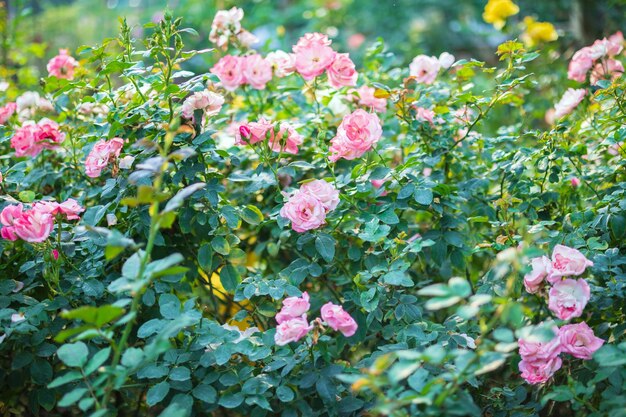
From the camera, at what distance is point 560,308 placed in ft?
4.23

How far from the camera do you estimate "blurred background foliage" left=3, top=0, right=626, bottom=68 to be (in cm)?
491

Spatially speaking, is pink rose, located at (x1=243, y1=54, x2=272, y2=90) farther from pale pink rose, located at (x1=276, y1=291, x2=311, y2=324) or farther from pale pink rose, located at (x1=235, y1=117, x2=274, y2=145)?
pale pink rose, located at (x1=276, y1=291, x2=311, y2=324)

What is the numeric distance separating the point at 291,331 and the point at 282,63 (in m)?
0.87

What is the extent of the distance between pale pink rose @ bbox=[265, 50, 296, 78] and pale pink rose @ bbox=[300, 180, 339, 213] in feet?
1.43

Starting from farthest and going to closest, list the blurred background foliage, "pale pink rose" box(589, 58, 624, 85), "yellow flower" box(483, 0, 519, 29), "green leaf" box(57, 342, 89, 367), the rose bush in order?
1. the blurred background foliage
2. "yellow flower" box(483, 0, 519, 29)
3. "pale pink rose" box(589, 58, 624, 85)
4. the rose bush
5. "green leaf" box(57, 342, 89, 367)

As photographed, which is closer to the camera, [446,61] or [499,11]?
[446,61]

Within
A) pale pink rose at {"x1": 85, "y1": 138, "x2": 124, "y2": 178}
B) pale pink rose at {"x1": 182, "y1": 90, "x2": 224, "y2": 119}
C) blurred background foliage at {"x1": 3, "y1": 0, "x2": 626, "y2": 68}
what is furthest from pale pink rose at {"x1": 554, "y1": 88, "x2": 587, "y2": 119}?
blurred background foliage at {"x1": 3, "y1": 0, "x2": 626, "y2": 68}

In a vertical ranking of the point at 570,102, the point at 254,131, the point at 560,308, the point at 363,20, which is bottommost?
the point at 363,20

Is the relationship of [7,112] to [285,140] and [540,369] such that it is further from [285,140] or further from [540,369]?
[540,369]

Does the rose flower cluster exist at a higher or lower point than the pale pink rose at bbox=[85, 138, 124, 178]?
lower

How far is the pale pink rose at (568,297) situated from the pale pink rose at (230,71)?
1000mm

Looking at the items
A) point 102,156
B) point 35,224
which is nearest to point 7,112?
point 102,156

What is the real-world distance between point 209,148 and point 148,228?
9.3 inches

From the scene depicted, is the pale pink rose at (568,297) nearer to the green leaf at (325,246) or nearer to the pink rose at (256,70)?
the green leaf at (325,246)
